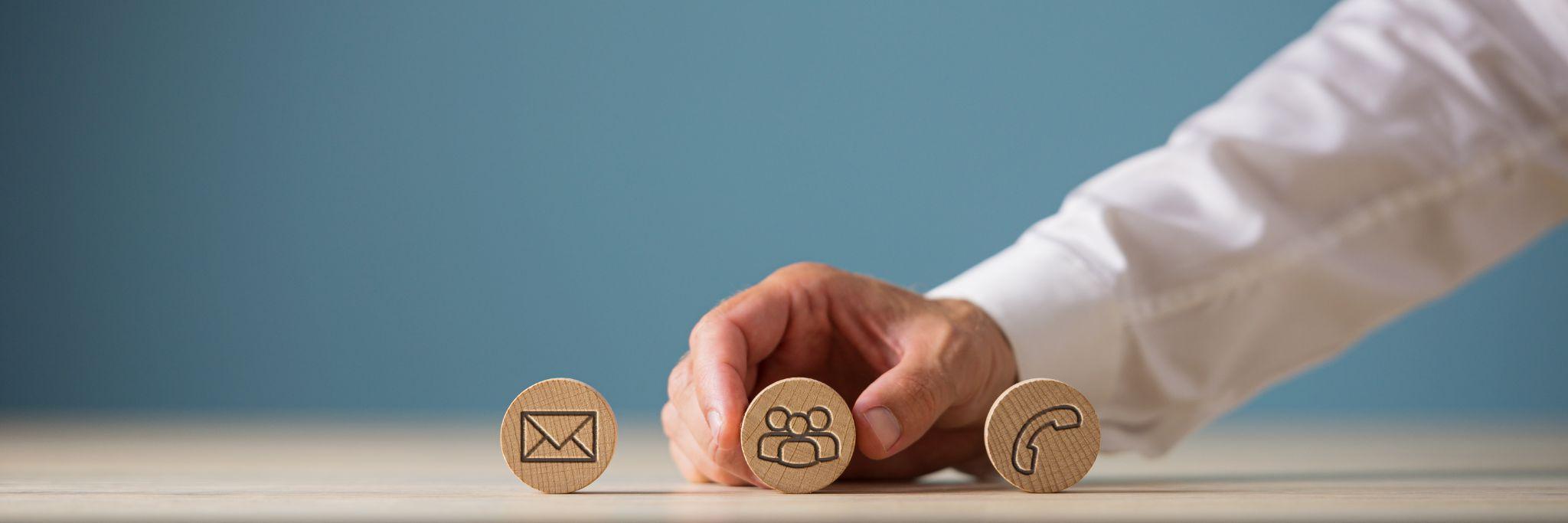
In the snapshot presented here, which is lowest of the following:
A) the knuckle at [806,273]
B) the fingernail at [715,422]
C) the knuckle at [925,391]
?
the fingernail at [715,422]

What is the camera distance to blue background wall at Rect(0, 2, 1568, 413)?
5023 millimetres

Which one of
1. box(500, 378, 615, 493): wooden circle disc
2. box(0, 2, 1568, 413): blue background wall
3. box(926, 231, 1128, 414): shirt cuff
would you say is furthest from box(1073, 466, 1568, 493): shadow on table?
box(0, 2, 1568, 413): blue background wall

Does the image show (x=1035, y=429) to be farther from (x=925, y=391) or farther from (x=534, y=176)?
(x=534, y=176)

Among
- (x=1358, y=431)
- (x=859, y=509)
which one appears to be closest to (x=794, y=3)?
(x=1358, y=431)

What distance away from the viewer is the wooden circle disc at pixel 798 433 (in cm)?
103

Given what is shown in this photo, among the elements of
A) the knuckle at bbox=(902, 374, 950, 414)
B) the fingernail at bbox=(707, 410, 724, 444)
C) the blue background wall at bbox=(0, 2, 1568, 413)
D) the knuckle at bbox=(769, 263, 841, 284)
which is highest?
the knuckle at bbox=(769, 263, 841, 284)

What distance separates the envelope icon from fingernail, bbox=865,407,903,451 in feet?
0.72

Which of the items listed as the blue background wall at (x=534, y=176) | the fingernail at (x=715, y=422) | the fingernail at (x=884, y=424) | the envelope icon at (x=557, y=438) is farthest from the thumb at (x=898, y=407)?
the blue background wall at (x=534, y=176)

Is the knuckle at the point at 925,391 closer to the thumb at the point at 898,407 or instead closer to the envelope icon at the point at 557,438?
the thumb at the point at 898,407

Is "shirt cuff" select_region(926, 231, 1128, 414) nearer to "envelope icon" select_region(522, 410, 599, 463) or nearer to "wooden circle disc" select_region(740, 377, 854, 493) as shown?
"wooden circle disc" select_region(740, 377, 854, 493)

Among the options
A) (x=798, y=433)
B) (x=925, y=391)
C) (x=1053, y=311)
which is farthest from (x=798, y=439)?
(x=1053, y=311)

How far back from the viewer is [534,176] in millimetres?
5082

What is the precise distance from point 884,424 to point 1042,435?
12cm

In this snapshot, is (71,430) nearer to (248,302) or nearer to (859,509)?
(248,302)
